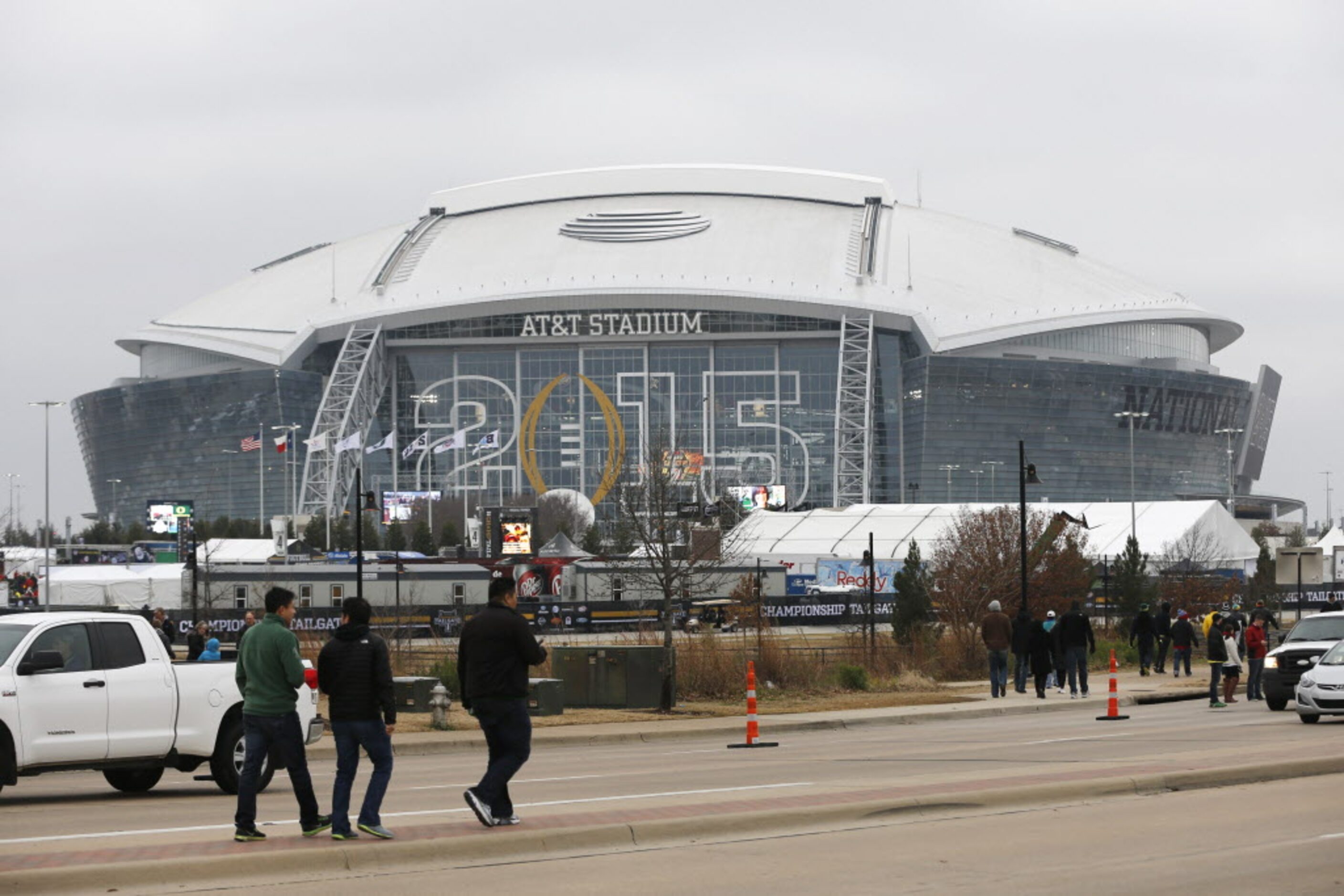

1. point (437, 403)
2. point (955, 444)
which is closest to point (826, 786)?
point (955, 444)

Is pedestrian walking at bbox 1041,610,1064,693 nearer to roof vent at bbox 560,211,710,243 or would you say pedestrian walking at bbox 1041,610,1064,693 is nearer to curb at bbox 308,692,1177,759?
curb at bbox 308,692,1177,759

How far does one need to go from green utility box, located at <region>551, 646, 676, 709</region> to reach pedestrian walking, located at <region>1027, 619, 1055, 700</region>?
768cm

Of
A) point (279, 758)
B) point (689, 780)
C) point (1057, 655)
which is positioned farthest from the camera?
point (1057, 655)

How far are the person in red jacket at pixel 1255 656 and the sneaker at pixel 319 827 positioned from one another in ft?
75.7

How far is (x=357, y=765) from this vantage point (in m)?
14.2

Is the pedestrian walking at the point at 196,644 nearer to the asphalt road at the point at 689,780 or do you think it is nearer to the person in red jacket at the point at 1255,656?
the asphalt road at the point at 689,780

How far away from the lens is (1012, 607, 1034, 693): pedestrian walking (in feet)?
125

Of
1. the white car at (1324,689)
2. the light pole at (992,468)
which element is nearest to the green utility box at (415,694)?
the white car at (1324,689)

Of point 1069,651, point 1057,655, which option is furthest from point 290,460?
point 1069,651

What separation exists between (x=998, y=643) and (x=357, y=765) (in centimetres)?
2445

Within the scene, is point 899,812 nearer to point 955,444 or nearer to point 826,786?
point 826,786

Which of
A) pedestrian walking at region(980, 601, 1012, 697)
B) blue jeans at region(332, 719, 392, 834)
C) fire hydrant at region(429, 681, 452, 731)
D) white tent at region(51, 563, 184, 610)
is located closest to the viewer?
blue jeans at region(332, 719, 392, 834)

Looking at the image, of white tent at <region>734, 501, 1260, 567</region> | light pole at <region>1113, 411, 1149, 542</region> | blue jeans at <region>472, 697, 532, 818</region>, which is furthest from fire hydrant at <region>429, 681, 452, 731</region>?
white tent at <region>734, 501, 1260, 567</region>

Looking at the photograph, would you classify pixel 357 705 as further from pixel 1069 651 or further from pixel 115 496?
pixel 115 496
